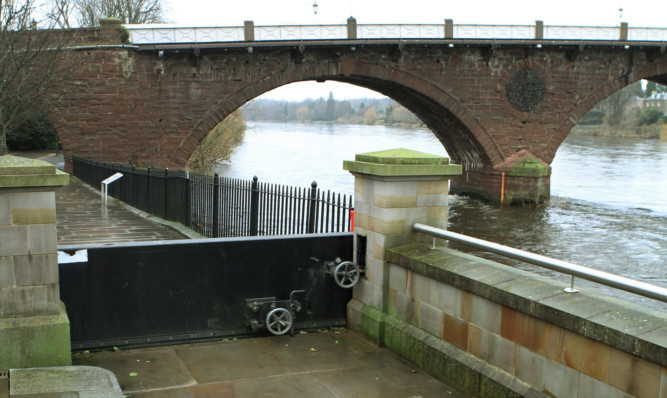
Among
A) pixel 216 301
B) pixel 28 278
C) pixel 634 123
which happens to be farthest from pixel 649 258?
pixel 634 123

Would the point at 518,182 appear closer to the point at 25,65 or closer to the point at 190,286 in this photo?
the point at 25,65

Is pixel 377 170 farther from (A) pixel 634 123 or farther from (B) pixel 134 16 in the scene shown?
(A) pixel 634 123

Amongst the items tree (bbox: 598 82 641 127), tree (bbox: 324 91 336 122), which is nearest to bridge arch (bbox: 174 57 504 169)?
tree (bbox: 598 82 641 127)

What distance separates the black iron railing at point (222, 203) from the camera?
32.4 ft

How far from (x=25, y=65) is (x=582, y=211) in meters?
18.6

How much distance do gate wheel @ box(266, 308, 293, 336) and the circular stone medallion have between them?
77.0 feet

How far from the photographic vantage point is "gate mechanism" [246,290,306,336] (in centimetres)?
630

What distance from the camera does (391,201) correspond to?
20.5 ft

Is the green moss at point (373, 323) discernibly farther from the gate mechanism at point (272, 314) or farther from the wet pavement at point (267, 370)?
the gate mechanism at point (272, 314)

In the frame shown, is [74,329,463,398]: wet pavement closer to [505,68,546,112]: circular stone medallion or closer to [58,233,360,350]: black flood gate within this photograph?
[58,233,360,350]: black flood gate

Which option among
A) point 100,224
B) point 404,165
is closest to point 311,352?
point 404,165

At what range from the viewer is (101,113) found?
23.4m

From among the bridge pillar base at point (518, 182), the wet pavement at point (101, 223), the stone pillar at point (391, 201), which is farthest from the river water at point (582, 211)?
the stone pillar at point (391, 201)

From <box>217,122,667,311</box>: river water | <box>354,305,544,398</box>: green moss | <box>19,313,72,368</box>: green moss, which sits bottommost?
<box>217,122,667,311</box>: river water
